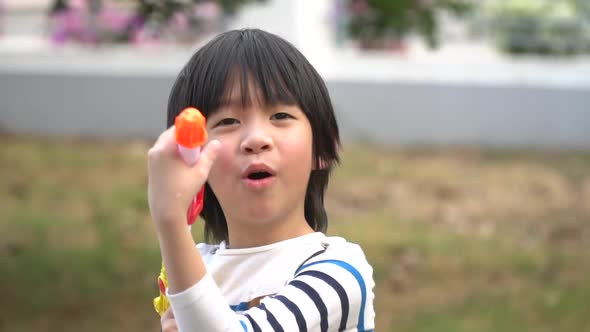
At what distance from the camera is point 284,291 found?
1.43 m

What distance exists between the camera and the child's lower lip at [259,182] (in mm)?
1484

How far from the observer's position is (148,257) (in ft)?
18.3

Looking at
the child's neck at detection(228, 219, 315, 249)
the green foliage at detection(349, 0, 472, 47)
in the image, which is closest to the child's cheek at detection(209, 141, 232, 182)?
the child's neck at detection(228, 219, 315, 249)

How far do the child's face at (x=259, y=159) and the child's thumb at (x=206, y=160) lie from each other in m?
0.17

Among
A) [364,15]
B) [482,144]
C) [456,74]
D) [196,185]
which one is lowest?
[482,144]

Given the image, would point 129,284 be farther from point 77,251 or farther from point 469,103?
point 469,103

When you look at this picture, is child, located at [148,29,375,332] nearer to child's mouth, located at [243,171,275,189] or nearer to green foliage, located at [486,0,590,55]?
child's mouth, located at [243,171,275,189]

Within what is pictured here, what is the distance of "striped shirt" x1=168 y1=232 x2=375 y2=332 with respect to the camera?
50.7 inches

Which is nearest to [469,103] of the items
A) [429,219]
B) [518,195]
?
[518,195]

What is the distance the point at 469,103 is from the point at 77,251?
425cm

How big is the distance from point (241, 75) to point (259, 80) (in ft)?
0.11

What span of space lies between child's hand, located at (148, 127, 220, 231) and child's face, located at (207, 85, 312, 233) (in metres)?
0.24

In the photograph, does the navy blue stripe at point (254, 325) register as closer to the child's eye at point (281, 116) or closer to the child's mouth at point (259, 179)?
the child's mouth at point (259, 179)

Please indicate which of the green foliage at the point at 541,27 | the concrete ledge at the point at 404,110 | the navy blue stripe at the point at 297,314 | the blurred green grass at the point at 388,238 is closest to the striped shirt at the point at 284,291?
the navy blue stripe at the point at 297,314
